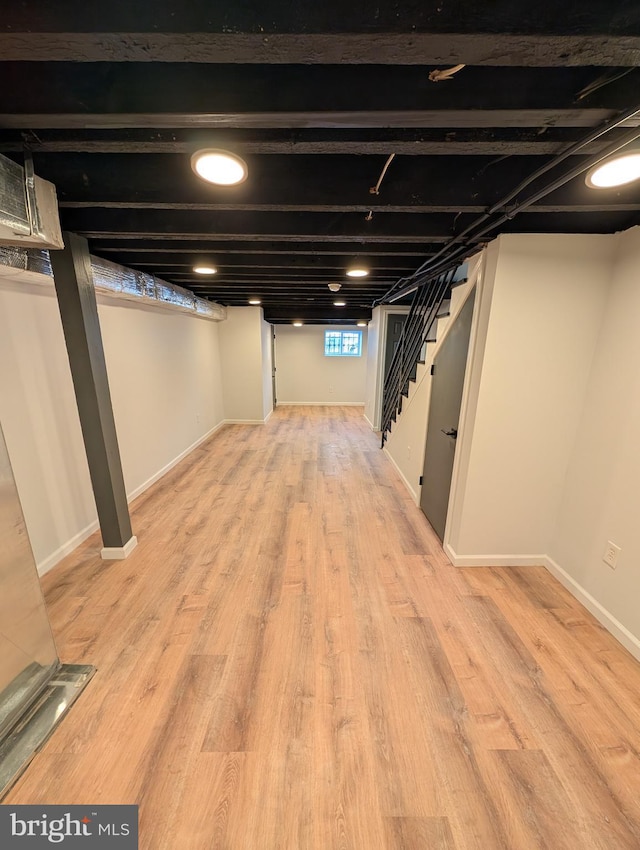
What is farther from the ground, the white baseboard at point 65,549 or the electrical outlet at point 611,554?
the electrical outlet at point 611,554

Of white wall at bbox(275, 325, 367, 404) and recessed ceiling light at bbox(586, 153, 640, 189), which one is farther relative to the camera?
white wall at bbox(275, 325, 367, 404)

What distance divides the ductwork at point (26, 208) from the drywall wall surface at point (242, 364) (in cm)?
446

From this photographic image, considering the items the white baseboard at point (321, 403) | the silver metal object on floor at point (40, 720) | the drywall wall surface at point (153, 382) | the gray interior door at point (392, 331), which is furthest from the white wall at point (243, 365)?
the silver metal object on floor at point (40, 720)

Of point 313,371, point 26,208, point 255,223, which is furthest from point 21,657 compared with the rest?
point 313,371

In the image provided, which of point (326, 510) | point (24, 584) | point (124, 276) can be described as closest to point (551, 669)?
point (326, 510)

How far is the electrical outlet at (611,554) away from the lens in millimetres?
1757

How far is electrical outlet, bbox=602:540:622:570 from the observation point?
69.2 inches

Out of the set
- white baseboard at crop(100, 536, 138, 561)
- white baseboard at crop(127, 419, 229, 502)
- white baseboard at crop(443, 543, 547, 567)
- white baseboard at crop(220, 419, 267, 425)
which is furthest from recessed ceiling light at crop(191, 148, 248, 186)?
white baseboard at crop(220, 419, 267, 425)

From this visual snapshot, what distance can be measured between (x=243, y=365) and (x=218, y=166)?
5.08m

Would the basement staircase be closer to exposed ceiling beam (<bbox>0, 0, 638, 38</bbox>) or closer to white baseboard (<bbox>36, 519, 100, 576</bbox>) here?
exposed ceiling beam (<bbox>0, 0, 638, 38</bbox>)

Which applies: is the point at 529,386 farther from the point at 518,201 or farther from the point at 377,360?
the point at 377,360

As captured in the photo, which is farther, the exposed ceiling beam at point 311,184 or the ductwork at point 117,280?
the ductwork at point 117,280

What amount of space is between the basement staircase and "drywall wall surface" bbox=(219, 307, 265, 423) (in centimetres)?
270

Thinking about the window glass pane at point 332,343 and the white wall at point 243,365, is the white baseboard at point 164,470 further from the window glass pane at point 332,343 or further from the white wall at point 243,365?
the window glass pane at point 332,343
